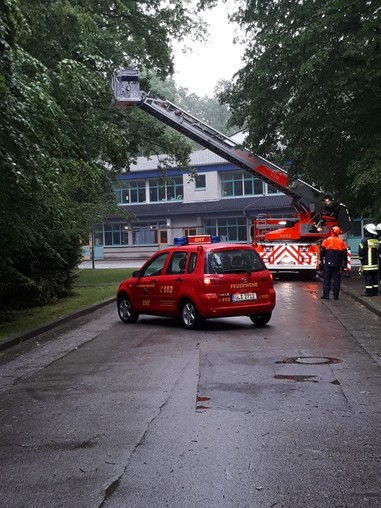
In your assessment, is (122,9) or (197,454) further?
(122,9)

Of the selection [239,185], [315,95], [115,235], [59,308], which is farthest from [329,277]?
[115,235]

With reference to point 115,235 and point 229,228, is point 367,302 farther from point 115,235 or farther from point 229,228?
point 115,235

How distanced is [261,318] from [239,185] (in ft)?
155

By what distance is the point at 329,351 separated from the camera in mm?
9836

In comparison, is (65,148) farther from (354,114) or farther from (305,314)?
(354,114)

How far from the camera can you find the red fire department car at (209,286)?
1250cm

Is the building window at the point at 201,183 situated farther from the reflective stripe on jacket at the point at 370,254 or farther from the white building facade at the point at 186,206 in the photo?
the reflective stripe on jacket at the point at 370,254

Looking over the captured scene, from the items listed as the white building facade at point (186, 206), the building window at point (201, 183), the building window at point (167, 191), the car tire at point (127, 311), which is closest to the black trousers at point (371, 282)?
the car tire at point (127, 311)

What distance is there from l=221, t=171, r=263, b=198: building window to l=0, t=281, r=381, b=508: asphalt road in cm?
4812

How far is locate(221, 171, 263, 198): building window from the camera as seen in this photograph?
59.1 metres

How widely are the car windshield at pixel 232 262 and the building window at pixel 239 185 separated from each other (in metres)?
46.1

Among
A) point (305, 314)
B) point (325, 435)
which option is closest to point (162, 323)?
point (305, 314)

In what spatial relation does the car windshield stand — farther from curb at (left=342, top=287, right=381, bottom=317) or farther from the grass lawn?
the grass lawn

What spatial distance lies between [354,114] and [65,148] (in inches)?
491
